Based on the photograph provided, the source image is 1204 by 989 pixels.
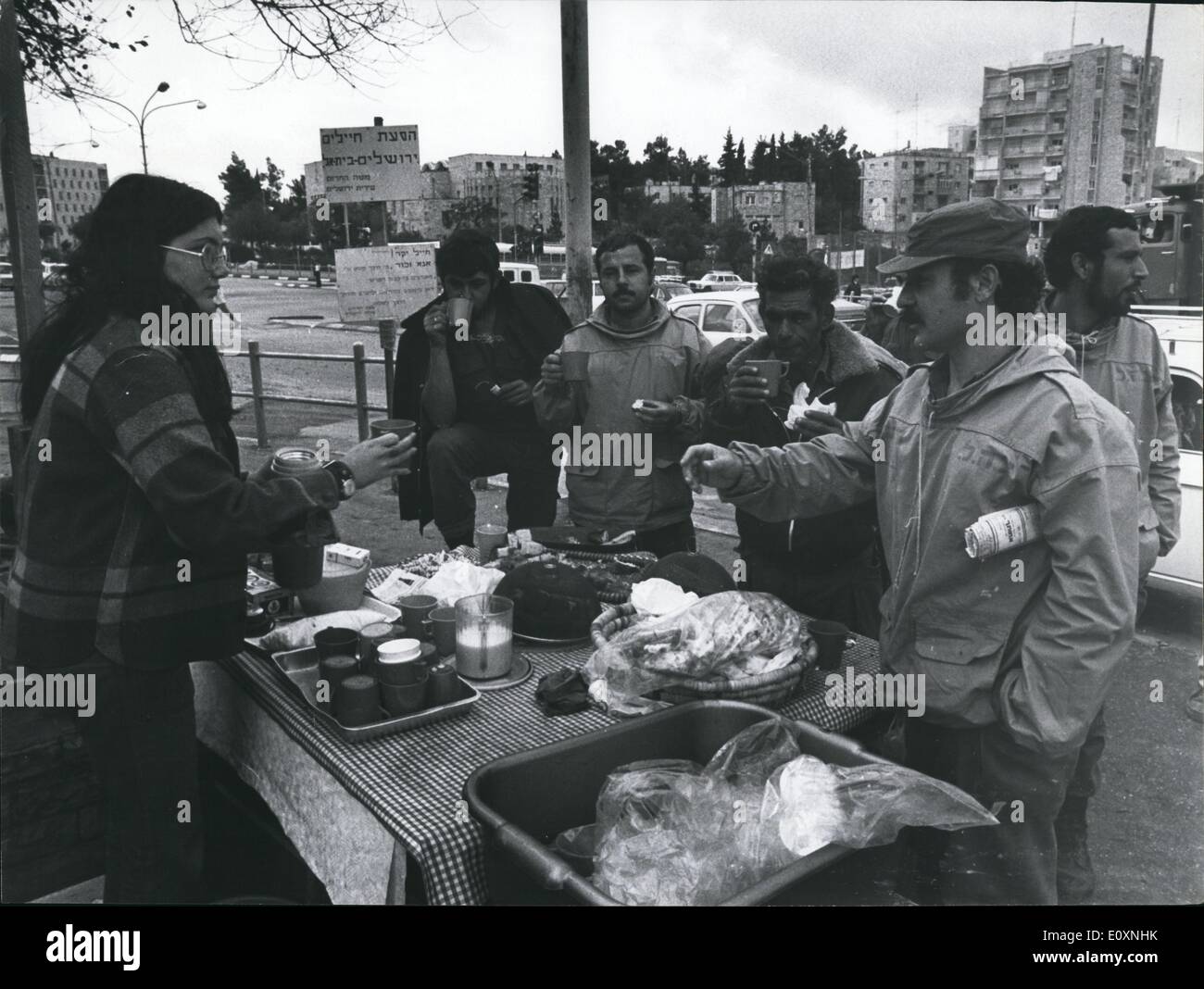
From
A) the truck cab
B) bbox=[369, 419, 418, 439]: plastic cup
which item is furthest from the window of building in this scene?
bbox=[369, 419, 418, 439]: plastic cup

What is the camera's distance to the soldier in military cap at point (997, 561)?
1.79 m

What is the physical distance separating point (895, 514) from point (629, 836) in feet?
3.34

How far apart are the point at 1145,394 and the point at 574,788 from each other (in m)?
2.44

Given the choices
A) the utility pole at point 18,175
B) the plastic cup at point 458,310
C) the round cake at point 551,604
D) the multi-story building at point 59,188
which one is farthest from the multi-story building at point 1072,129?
the multi-story building at point 59,188

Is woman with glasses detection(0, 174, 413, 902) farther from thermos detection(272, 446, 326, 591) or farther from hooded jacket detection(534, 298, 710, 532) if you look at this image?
hooded jacket detection(534, 298, 710, 532)

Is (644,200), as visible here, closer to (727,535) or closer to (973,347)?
(727,535)

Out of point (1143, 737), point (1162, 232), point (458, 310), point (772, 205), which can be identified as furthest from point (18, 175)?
point (772, 205)

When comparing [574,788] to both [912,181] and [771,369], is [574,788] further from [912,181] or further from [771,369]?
[912,181]

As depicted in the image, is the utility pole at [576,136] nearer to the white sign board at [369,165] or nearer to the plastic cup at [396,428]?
the white sign board at [369,165]

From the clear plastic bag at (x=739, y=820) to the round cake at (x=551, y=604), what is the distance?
758 mm

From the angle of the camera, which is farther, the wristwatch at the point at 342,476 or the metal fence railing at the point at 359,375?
the metal fence railing at the point at 359,375

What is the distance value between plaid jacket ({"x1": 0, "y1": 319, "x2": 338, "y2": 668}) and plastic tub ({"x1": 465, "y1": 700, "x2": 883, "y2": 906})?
782 millimetres

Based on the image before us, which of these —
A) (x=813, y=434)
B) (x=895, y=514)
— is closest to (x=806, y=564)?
(x=813, y=434)

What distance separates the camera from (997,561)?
1.91 meters
